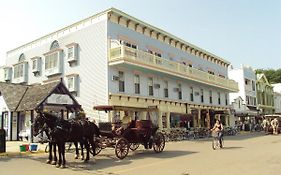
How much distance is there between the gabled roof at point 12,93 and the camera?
2660 centimetres

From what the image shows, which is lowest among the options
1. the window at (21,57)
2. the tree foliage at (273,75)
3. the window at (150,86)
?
the window at (150,86)

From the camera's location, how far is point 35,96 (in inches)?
969

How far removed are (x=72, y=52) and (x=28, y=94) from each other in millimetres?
5186

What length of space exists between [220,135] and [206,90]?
21019 mm

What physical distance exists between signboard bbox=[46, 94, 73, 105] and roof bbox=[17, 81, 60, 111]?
17.3 inches

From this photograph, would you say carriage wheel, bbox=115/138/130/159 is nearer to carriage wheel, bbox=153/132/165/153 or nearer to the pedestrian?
carriage wheel, bbox=153/132/165/153

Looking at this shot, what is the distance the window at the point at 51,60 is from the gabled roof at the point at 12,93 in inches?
131

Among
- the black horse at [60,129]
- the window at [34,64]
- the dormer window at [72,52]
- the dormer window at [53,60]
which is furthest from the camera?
the window at [34,64]

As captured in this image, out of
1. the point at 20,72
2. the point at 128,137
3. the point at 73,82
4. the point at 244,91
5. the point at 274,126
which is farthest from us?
the point at 244,91

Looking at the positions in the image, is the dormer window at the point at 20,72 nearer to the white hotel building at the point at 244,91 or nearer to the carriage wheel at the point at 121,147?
the carriage wheel at the point at 121,147

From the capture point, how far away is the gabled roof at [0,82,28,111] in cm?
2660

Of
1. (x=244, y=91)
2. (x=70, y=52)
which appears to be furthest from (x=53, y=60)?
(x=244, y=91)

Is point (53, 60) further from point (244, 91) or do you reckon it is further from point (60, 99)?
point (244, 91)

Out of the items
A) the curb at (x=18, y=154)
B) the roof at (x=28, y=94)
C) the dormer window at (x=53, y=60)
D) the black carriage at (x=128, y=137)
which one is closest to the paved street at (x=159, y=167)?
the black carriage at (x=128, y=137)
